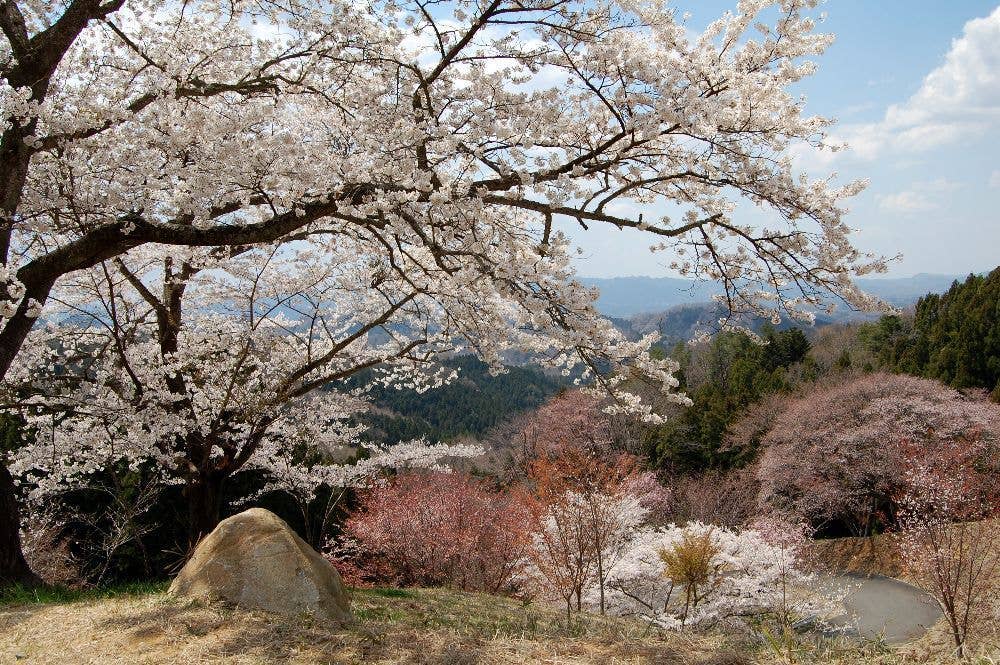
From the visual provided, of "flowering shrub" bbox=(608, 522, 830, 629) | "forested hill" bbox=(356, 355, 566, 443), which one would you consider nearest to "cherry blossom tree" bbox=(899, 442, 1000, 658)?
"flowering shrub" bbox=(608, 522, 830, 629)

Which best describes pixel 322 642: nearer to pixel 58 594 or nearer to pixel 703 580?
pixel 58 594

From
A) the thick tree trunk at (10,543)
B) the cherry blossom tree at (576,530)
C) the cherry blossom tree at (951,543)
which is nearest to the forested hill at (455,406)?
the cherry blossom tree at (576,530)

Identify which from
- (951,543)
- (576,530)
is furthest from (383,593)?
(951,543)

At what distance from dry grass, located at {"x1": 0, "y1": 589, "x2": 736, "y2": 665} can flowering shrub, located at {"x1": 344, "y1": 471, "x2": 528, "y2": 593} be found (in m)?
8.57

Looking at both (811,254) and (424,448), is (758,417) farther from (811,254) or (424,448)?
(811,254)

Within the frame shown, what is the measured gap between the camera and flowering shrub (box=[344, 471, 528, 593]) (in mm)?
12820

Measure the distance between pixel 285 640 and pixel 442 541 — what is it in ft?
32.0

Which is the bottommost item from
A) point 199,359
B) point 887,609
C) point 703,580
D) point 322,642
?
point 887,609

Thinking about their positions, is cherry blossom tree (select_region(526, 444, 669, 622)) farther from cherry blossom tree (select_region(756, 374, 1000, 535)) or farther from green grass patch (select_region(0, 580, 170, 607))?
cherry blossom tree (select_region(756, 374, 1000, 535))

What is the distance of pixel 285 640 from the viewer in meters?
3.49

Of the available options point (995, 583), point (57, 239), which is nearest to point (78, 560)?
point (57, 239)

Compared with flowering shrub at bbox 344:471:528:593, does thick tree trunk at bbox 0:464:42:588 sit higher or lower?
higher

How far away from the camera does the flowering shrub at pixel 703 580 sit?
10.3 m

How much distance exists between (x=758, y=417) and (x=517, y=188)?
22.1 meters
